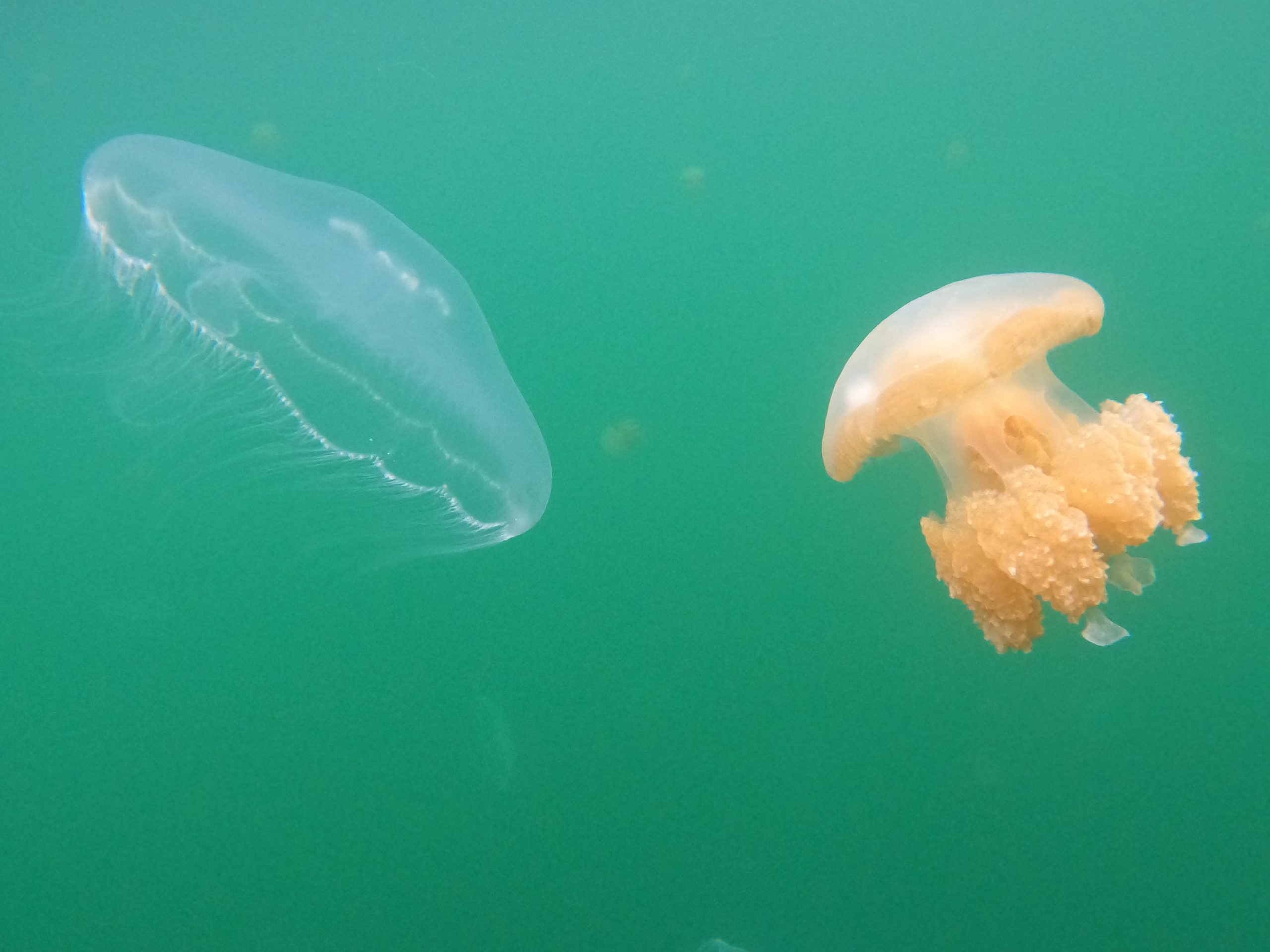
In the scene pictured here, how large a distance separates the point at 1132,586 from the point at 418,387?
8.23ft

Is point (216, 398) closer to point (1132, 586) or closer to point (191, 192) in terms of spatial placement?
point (191, 192)

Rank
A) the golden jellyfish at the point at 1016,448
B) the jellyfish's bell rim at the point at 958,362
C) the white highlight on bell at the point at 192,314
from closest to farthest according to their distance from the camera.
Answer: the golden jellyfish at the point at 1016,448 → the jellyfish's bell rim at the point at 958,362 → the white highlight on bell at the point at 192,314

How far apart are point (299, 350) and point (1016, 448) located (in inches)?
99.3

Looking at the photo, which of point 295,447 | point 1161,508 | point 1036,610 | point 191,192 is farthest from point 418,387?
point 1161,508

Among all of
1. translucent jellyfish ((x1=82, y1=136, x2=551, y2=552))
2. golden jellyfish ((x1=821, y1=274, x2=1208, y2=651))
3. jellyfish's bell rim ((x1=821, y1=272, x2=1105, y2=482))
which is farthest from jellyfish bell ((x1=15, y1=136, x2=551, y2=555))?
golden jellyfish ((x1=821, y1=274, x2=1208, y2=651))

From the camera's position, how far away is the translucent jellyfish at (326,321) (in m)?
3.05

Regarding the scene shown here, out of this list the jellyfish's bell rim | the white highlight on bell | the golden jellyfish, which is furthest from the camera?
the white highlight on bell

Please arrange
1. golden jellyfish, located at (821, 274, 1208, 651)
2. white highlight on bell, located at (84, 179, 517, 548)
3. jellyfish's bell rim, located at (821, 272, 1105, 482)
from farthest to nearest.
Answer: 1. white highlight on bell, located at (84, 179, 517, 548)
2. jellyfish's bell rim, located at (821, 272, 1105, 482)
3. golden jellyfish, located at (821, 274, 1208, 651)

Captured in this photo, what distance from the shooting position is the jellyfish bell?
3.06m

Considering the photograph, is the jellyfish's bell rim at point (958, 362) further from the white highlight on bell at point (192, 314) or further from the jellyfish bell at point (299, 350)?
the white highlight on bell at point (192, 314)

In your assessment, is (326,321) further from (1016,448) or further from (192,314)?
(1016,448)

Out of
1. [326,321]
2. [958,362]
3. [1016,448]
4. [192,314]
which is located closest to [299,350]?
[326,321]

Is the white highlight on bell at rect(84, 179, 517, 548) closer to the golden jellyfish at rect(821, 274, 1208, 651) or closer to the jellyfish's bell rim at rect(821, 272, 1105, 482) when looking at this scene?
the jellyfish's bell rim at rect(821, 272, 1105, 482)

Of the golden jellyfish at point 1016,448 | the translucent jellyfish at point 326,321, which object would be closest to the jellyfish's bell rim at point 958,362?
the golden jellyfish at point 1016,448
